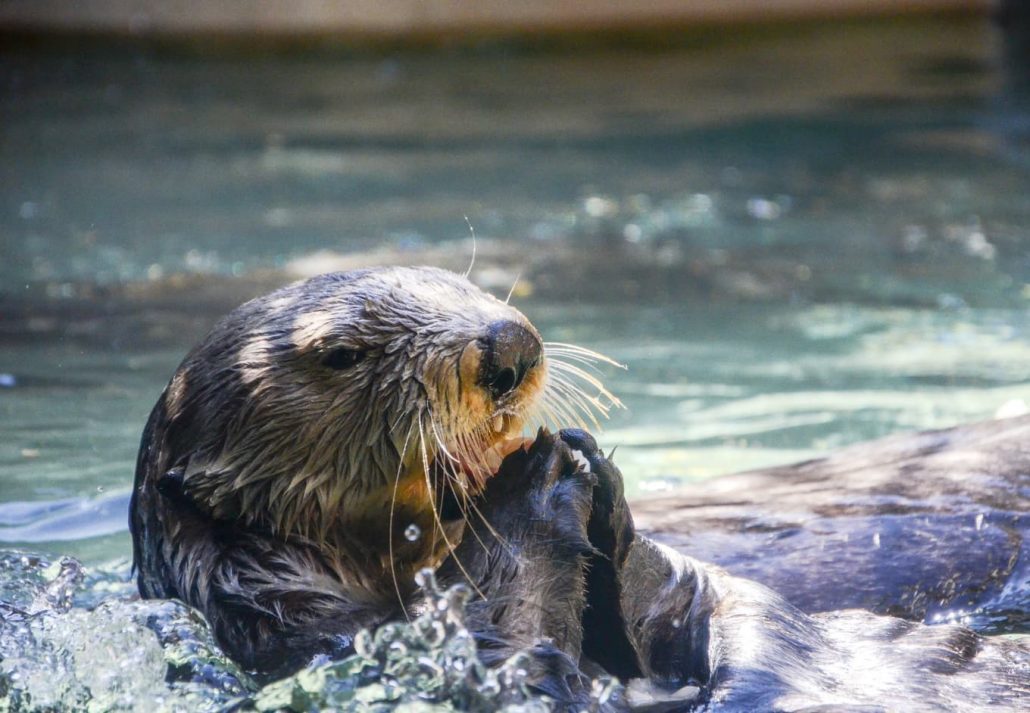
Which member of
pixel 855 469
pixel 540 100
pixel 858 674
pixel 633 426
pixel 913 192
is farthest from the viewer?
pixel 540 100

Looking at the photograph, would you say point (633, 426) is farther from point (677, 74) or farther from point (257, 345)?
point (677, 74)

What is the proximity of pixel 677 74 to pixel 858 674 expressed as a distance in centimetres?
1172

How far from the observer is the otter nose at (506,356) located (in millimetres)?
2844

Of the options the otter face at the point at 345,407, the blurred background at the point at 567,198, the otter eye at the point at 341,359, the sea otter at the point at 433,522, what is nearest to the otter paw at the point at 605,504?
the sea otter at the point at 433,522

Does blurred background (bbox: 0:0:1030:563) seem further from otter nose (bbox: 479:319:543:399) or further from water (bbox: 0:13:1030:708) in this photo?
otter nose (bbox: 479:319:543:399)

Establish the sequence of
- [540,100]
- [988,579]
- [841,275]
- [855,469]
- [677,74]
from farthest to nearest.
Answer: [677,74] < [540,100] < [841,275] < [855,469] < [988,579]

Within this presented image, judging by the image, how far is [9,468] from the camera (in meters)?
4.93

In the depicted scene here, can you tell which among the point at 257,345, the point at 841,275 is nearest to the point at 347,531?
the point at 257,345

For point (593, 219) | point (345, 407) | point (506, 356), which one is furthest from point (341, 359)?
point (593, 219)

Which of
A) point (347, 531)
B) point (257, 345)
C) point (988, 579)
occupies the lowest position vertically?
point (988, 579)

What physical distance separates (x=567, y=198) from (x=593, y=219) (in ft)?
2.21

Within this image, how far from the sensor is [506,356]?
112 inches

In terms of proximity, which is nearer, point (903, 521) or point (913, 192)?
point (903, 521)

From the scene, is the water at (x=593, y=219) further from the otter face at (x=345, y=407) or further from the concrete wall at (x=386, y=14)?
the otter face at (x=345, y=407)
